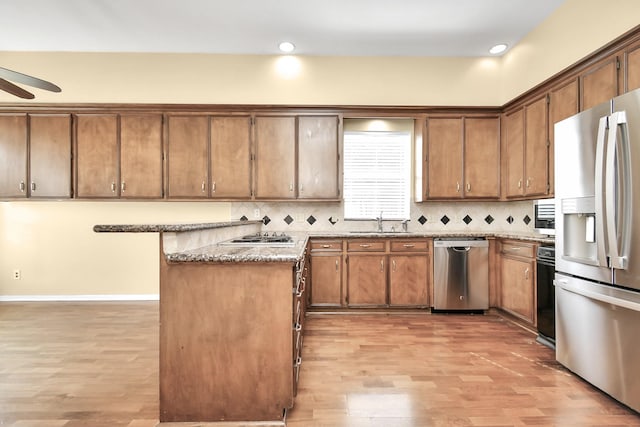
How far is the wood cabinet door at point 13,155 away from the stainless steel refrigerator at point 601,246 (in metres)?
5.63

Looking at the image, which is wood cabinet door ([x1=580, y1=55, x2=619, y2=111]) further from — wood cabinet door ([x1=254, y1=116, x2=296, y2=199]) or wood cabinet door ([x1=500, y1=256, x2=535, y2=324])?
wood cabinet door ([x1=254, y1=116, x2=296, y2=199])

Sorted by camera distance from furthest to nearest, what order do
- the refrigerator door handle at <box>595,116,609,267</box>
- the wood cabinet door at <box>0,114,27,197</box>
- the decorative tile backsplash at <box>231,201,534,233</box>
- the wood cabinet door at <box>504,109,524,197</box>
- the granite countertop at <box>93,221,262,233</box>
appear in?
1. the decorative tile backsplash at <box>231,201,534,233</box>
2. the wood cabinet door at <box>0,114,27,197</box>
3. the wood cabinet door at <box>504,109,524,197</box>
4. the refrigerator door handle at <box>595,116,609,267</box>
5. the granite countertop at <box>93,221,262,233</box>

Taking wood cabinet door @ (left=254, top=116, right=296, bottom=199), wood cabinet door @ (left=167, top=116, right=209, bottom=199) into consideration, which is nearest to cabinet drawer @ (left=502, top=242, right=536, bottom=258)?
wood cabinet door @ (left=254, top=116, right=296, bottom=199)

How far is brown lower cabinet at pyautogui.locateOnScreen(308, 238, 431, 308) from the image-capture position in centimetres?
407

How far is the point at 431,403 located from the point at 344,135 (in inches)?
136

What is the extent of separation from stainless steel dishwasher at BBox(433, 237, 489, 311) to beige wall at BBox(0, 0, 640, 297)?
6.24 feet

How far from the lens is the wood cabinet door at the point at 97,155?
4.31 metres

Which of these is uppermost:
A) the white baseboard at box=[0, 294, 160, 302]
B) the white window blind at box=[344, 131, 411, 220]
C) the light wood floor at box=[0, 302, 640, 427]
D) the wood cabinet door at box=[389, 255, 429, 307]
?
the white window blind at box=[344, 131, 411, 220]

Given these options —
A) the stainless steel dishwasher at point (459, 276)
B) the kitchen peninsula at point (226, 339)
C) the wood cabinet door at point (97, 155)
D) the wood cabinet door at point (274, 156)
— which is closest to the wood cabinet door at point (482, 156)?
the stainless steel dishwasher at point (459, 276)

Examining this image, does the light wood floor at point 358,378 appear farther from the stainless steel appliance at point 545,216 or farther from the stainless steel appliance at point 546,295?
the stainless steel appliance at point 545,216

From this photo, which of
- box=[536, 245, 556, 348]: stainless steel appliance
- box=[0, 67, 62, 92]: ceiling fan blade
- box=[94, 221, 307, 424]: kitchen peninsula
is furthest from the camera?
box=[536, 245, 556, 348]: stainless steel appliance

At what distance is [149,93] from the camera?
15.0ft

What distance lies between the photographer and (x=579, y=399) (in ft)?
7.12

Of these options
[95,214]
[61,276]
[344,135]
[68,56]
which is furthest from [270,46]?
[61,276]
